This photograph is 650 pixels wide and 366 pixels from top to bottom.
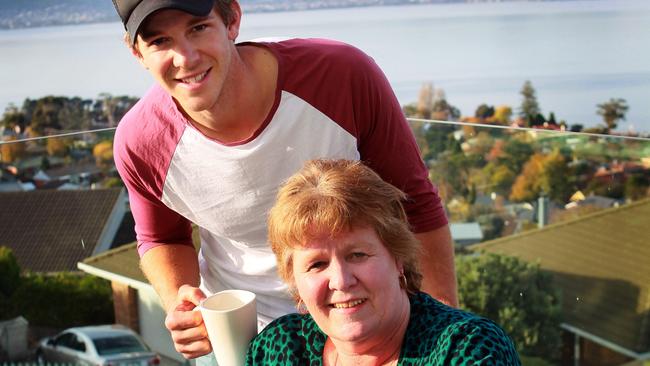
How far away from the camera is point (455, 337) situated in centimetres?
105

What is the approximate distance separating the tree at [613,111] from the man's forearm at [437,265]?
3.56 meters

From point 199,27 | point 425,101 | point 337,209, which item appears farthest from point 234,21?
point 425,101

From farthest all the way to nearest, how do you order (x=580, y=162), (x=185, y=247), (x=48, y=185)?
(x=48, y=185) < (x=580, y=162) < (x=185, y=247)

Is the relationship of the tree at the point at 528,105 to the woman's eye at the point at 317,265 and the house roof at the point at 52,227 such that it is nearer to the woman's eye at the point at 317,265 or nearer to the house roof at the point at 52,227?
the house roof at the point at 52,227

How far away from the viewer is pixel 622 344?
558 centimetres

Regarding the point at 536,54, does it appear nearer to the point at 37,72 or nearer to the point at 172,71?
the point at 37,72

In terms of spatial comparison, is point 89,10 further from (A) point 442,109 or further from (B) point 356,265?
(B) point 356,265

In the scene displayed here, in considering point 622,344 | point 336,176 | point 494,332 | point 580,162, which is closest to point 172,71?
point 336,176

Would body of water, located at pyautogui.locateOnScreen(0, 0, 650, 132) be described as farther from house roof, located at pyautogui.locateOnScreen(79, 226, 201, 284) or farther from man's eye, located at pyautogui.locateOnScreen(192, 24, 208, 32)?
man's eye, located at pyautogui.locateOnScreen(192, 24, 208, 32)

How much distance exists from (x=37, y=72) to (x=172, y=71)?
13.5ft

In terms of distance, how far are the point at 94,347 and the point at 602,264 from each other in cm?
302

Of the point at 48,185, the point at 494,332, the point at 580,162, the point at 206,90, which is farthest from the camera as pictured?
the point at 48,185

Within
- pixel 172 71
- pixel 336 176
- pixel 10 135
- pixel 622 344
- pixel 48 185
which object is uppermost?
pixel 172 71

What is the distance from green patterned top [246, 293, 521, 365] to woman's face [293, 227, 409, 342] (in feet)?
0.13
